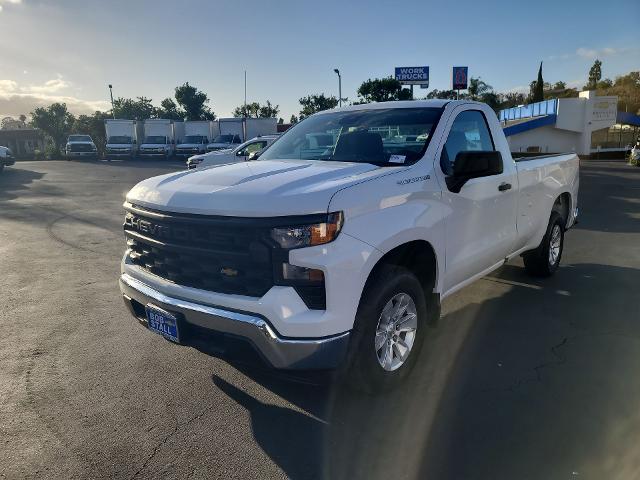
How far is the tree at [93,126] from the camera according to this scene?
6838 centimetres

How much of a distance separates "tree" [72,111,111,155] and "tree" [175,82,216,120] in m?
11.4

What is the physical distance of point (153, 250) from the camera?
3.33 m

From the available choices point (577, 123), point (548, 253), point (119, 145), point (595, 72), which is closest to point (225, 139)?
point (119, 145)

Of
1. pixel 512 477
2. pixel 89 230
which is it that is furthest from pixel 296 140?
pixel 89 230

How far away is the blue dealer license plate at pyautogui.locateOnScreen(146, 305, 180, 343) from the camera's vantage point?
10.1ft

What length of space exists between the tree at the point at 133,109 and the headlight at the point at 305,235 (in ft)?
246

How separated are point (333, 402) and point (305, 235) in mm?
1350

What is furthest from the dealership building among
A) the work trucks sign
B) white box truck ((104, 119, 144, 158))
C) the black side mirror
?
the black side mirror

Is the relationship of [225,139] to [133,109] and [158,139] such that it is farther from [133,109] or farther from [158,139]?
[133,109]

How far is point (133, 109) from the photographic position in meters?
71.7

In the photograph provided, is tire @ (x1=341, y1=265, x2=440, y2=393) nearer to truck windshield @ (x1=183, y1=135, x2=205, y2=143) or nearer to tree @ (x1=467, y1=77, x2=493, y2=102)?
truck windshield @ (x1=183, y1=135, x2=205, y2=143)

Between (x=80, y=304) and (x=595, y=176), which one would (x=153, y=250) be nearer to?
(x=80, y=304)

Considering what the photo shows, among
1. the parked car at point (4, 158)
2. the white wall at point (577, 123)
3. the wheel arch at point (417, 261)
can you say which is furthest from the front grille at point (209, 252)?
the white wall at point (577, 123)

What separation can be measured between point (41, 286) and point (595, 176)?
21.9 m
